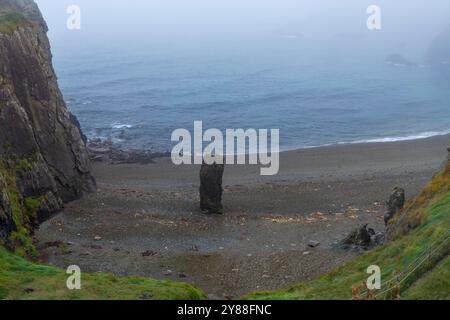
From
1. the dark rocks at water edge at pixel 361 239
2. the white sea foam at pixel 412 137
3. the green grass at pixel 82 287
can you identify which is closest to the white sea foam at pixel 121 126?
the white sea foam at pixel 412 137

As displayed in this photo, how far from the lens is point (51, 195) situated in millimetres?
48000

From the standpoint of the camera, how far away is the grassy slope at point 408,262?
21797 millimetres

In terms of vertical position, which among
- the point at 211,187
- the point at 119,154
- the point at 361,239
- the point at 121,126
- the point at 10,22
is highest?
the point at 10,22

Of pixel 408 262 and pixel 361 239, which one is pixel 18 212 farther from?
pixel 408 262

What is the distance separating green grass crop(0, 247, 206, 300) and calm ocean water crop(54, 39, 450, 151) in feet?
163

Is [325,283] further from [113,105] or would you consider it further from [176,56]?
[176,56]

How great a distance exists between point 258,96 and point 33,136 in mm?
69826

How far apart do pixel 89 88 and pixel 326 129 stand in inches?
2239

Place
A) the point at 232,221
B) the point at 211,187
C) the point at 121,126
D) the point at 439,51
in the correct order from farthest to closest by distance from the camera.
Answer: the point at 439,51, the point at 121,126, the point at 211,187, the point at 232,221

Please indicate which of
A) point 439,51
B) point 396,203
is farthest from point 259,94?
point 439,51

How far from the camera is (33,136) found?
160ft

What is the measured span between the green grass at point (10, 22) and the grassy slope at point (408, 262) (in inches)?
1382

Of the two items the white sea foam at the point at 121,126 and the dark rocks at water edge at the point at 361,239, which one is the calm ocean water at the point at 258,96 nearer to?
the white sea foam at the point at 121,126
